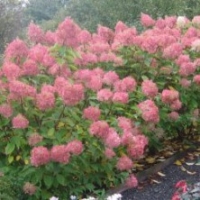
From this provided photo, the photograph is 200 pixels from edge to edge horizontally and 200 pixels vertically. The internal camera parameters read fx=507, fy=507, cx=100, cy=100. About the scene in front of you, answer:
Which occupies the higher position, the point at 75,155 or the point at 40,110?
the point at 40,110

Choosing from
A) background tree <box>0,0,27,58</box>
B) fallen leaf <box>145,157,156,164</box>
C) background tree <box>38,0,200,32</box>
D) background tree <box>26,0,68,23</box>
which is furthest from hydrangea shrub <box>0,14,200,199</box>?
background tree <box>26,0,68,23</box>

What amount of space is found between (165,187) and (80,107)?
1043 millimetres

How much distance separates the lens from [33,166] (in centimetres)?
347

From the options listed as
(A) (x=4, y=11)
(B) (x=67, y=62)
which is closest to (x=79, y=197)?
(B) (x=67, y=62)

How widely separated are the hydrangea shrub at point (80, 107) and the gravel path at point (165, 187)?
0.64ft

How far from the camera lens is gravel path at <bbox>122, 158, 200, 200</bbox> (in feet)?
13.3

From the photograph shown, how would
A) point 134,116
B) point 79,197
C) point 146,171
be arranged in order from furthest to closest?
point 146,171, point 134,116, point 79,197

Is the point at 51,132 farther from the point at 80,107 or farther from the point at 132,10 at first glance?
the point at 132,10

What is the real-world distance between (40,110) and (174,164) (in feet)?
5.68

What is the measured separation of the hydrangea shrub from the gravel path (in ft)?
0.64

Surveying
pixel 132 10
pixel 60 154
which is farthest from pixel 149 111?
pixel 132 10

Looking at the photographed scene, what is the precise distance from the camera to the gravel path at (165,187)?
13.3 ft

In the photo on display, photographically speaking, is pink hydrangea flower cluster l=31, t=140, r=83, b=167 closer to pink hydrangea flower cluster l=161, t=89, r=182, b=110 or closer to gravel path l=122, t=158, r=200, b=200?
gravel path l=122, t=158, r=200, b=200

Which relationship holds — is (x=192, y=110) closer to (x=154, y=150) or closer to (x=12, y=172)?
(x=154, y=150)
